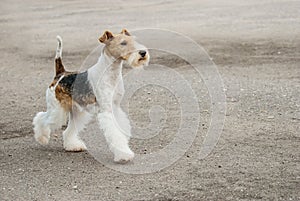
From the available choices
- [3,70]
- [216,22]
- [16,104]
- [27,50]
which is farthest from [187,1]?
[16,104]

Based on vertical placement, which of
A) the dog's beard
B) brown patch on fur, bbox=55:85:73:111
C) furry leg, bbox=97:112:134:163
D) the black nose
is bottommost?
furry leg, bbox=97:112:134:163

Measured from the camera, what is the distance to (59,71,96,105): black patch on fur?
238 inches

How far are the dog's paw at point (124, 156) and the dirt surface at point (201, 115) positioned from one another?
193 mm

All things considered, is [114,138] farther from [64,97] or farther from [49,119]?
[49,119]

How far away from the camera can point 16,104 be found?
8.49 meters

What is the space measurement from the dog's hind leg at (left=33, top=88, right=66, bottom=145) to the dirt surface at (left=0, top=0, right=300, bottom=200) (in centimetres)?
21

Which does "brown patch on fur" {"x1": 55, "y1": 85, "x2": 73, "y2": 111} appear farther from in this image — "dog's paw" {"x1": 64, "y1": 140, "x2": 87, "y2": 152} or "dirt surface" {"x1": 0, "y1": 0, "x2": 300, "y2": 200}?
"dirt surface" {"x1": 0, "y1": 0, "x2": 300, "y2": 200}

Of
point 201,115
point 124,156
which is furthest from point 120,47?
point 201,115

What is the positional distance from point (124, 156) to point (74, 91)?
A: 2.79ft

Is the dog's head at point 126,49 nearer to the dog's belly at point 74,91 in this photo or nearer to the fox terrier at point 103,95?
the fox terrier at point 103,95

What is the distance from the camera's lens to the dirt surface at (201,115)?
5434mm

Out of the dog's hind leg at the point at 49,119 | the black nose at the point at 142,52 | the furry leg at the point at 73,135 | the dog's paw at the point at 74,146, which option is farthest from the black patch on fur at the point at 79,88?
the black nose at the point at 142,52

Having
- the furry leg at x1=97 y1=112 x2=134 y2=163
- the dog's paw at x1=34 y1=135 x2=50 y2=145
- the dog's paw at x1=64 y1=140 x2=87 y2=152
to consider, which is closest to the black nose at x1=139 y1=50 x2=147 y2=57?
the furry leg at x1=97 y1=112 x2=134 y2=163

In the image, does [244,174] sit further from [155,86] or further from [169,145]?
[155,86]
